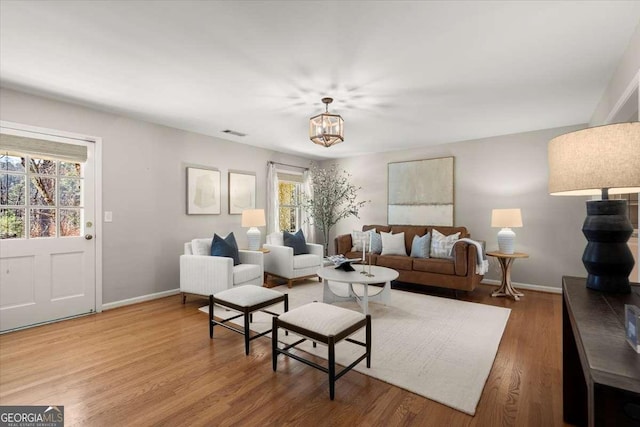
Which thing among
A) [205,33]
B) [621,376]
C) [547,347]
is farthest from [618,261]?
[205,33]

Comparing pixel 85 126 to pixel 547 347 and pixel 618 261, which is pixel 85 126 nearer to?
pixel 618 261

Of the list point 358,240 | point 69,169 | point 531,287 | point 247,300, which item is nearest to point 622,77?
point 531,287

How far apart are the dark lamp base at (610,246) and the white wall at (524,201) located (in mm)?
3429

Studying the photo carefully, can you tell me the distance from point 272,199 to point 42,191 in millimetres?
3221

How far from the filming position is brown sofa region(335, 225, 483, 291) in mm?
3922

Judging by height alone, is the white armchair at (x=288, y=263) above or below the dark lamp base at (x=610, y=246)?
below

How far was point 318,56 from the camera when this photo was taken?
2334mm

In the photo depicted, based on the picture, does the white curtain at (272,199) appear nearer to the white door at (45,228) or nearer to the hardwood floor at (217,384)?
the white door at (45,228)

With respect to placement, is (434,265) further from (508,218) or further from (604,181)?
(604,181)

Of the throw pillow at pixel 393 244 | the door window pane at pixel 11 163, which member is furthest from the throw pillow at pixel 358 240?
the door window pane at pixel 11 163

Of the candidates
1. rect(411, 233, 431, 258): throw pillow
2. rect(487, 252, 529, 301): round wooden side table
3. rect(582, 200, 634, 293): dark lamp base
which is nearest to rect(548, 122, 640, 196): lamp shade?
rect(582, 200, 634, 293): dark lamp base

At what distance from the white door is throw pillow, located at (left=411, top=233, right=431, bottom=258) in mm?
4264

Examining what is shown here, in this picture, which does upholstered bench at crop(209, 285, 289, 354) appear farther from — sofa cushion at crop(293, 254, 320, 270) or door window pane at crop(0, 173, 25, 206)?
door window pane at crop(0, 173, 25, 206)

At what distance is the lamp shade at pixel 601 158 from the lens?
47.1 inches
